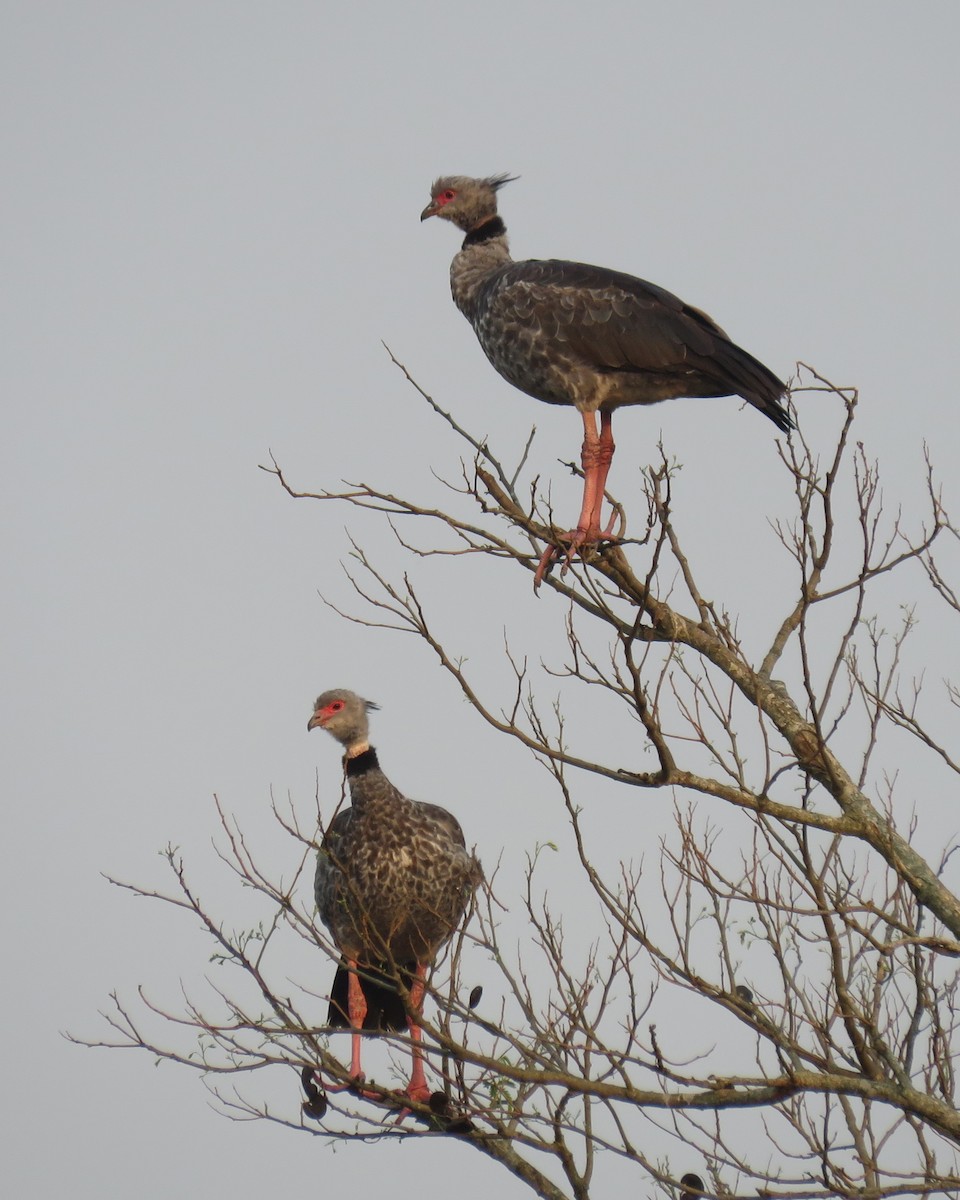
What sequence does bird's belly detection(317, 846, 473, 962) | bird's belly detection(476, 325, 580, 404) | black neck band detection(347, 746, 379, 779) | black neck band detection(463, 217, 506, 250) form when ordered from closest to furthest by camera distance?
bird's belly detection(476, 325, 580, 404) → bird's belly detection(317, 846, 473, 962) → black neck band detection(347, 746, 379, 779) → black neck band detection(463, 217, 506, 250)

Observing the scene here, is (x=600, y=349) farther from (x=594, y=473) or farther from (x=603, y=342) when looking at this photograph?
(x=594, y=473)

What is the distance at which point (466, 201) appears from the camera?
780 centimetres

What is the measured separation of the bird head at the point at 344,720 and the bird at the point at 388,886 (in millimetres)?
275

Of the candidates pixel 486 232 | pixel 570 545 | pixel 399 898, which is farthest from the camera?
pixel 486 232

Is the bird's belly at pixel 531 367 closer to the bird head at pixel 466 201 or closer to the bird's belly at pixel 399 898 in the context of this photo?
the bird head at pixel 466 201

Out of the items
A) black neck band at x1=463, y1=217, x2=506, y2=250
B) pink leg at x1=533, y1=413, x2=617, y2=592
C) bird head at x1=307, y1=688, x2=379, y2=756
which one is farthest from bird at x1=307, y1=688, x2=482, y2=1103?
black neck band at x1=463, y1=217, x2=506, y2=250

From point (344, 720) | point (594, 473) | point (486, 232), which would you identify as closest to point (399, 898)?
point (344, 720)

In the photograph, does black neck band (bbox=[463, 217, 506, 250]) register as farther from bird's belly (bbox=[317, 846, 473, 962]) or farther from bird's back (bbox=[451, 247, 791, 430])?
bird's belly (bbox=[317, 846, 473, 962])

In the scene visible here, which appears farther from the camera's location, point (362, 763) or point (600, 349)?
point (362, 763)

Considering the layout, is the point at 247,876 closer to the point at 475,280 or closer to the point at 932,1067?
the point at 932,1067

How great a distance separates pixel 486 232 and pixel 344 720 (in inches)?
100

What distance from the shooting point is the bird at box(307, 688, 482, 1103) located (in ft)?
21.5

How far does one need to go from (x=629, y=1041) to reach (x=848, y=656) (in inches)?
67.3

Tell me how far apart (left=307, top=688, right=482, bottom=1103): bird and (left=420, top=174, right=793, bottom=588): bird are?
170 cm
